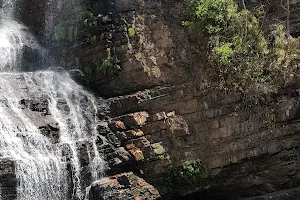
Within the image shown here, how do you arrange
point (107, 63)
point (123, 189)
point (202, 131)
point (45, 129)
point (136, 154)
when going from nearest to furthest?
point (123, 189), point (45, 129), point (136, 154), point (202, 131), point (107, 63)

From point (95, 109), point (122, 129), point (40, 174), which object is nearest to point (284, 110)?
point (122, 129)

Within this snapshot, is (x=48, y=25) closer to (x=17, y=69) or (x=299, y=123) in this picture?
(x=17, y=69)

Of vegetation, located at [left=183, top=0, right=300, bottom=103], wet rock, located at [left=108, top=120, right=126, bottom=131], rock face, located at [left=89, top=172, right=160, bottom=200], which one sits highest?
vegetation, located at [left=183, top=0, right=300, bottom=103]

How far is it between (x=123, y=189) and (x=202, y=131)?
3487mm

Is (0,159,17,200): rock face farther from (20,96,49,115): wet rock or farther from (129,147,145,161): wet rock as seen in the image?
(129,147,145,161): wet rock

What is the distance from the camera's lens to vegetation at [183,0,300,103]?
49.0ft

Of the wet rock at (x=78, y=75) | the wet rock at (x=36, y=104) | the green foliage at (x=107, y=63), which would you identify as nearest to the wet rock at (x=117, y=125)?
the wet rock at (x=36, y=104)

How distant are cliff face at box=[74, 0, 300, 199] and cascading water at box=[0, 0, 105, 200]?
1.12 meters

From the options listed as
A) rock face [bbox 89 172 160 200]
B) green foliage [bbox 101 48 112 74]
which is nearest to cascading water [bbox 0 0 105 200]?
rock face [bbox 89 172 160 200]

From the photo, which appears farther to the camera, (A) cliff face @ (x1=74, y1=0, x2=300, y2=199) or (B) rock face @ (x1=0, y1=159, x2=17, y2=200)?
(A) cliff face @ (x1=74, y1=0, x2=300, y2=199)

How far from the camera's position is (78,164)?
514 inches

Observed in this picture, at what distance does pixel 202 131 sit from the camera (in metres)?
14.7

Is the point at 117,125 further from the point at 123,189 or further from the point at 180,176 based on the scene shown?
the point at 180,176

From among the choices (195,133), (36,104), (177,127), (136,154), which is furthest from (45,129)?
(195,133)
